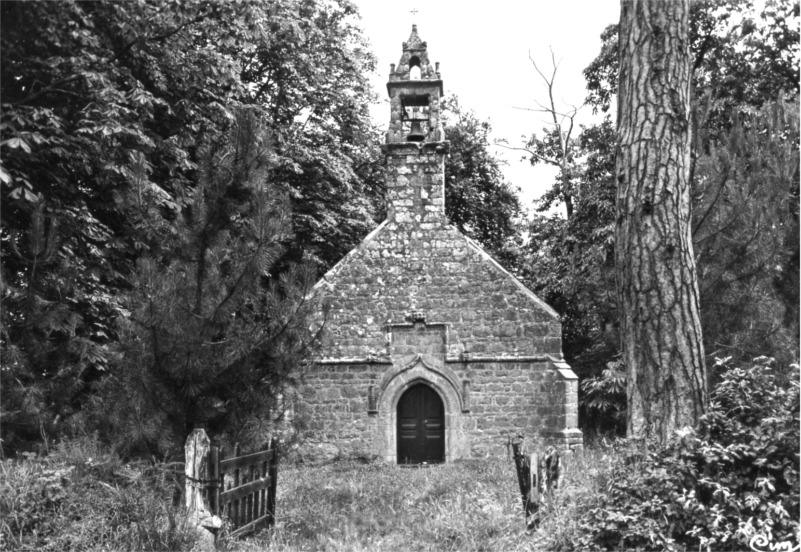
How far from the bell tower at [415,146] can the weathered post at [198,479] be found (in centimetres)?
1026

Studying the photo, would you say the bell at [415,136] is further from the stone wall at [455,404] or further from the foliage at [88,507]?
the foliage at [88,507]

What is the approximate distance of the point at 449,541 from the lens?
325 inches

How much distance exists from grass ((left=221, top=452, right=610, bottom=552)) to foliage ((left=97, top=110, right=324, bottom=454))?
147 centimetres

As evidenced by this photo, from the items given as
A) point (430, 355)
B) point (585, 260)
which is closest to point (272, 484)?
point (430, 355)

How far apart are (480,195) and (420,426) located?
1710 cm

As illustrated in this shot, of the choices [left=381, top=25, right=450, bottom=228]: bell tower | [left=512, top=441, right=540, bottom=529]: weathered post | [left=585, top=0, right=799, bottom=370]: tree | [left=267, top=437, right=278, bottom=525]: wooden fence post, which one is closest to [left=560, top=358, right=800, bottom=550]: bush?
[left=512, top=441, right=540, bottom=529]: weathered post

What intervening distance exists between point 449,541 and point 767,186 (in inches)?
322

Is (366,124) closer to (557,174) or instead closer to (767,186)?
(557,174)

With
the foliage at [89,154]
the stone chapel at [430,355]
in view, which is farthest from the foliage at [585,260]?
the foliage at [89,154]

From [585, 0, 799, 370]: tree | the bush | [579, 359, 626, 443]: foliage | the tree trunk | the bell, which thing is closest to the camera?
the bush

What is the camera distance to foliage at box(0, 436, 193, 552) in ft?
24.1

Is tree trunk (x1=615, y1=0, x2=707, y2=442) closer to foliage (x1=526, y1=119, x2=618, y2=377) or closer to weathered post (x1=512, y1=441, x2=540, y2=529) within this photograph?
weathered post (x1=512, y1=441, x2=540, y2=529)

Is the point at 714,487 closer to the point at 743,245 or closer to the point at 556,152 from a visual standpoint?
the point at 743,245

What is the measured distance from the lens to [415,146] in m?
17.6
